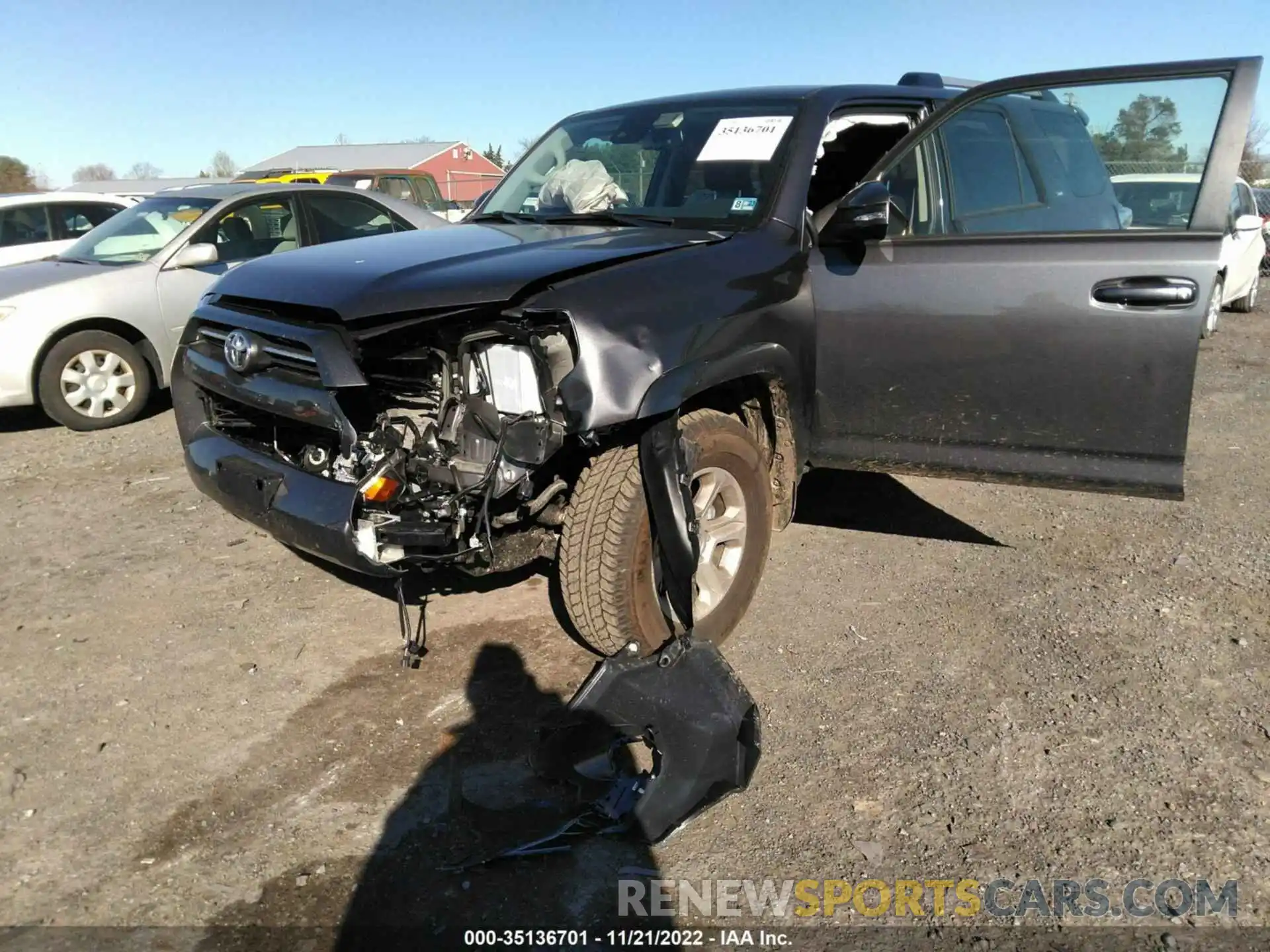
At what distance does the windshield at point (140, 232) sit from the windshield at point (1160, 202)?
251 inches

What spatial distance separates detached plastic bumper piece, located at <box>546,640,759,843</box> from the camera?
264cm

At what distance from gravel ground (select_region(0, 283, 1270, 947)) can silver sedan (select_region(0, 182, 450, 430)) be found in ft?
6.42

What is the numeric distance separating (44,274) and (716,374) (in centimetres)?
599

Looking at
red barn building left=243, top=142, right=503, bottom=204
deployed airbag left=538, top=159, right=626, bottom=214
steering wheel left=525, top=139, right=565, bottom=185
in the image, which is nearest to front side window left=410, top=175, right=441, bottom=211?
steering wheel left=525, top=139, right=565, bottom=185

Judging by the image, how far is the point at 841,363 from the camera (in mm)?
3590

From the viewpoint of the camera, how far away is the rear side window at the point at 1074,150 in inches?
146

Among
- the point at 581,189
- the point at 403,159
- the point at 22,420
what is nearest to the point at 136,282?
the point at 22,420

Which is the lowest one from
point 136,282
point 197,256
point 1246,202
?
point 136,282

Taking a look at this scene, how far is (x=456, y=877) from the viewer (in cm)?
240

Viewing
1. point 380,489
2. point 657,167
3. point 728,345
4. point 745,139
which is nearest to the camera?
point 380,489

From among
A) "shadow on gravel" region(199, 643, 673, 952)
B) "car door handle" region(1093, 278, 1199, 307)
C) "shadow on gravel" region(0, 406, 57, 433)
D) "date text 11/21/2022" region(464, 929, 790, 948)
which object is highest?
"car door handle" region(1093, 278, 1199, 307)

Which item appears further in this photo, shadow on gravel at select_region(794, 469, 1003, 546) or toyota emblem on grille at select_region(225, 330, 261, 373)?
shadow on gravel at select_region(794, 469, 1003, 546)

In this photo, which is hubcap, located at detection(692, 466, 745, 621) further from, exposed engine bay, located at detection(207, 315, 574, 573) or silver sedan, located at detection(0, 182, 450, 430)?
silver sedan, located at detection(0, 182, 450, 430)

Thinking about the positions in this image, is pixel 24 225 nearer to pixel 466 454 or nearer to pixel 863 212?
pixel 466 454
